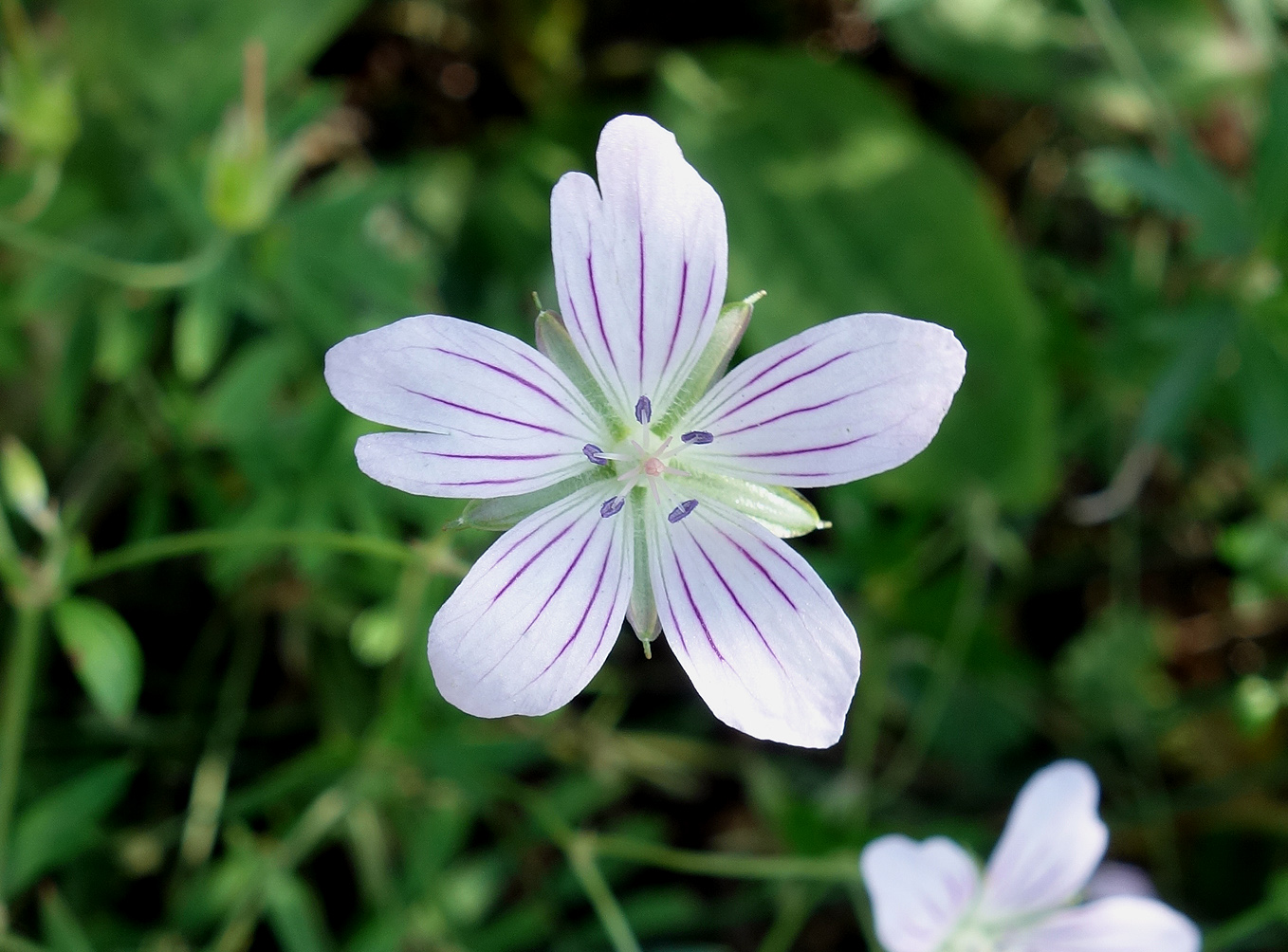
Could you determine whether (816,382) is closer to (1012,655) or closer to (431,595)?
(431,595)

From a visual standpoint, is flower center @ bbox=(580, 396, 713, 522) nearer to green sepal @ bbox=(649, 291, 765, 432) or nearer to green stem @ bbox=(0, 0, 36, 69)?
green sepal @ bbox=(649, 291, 765, 432)

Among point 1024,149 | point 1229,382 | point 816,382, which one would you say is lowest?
point 816,382

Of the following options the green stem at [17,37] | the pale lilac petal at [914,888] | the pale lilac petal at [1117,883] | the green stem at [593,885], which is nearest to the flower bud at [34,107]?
the green stem at [17,37]

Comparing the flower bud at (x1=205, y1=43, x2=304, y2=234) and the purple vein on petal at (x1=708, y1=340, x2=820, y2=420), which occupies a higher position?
the flower bud at (x1=205, y1=43, x2=304, y2=234)

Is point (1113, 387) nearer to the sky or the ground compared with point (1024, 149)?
nearer to the ground

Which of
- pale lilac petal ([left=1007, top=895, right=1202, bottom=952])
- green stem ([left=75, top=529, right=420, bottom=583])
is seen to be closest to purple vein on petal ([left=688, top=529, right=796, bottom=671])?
green stem ([left=75, top=529, right=420, bottom=583])

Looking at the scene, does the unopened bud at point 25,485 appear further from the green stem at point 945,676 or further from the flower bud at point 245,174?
the green stem at point 945,676

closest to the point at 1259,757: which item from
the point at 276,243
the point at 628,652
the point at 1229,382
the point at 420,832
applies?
the point at 1229,382
